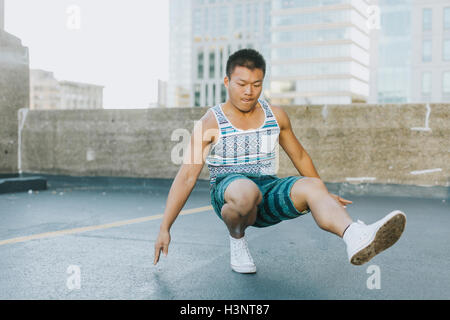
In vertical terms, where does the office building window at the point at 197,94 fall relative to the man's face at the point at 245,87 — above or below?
above

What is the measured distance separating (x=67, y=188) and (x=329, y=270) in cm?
580

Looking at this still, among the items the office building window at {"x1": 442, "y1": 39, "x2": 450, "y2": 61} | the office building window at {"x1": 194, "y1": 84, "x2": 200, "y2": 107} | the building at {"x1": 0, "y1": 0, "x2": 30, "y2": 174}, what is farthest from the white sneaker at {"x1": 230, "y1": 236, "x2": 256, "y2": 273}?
the office building window at {"x1": 194, "y1": 84, "x2": 200, "y2": 107}

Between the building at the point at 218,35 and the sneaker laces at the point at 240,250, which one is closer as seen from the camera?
the sneaker laces at the point at 240,250

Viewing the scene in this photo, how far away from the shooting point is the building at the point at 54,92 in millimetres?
156375

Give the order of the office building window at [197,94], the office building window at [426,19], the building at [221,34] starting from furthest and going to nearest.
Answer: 1. the building at [221,34]
2. the office building window at [197,94]
3. the office building window at [426,19]

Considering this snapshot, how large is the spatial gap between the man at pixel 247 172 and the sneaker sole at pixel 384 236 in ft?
0.53

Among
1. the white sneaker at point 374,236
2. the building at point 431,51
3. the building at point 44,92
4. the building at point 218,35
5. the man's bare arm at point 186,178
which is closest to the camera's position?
the white sneaker at point 374,236

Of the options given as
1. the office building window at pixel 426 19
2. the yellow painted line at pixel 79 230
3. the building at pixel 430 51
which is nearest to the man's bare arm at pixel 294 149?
the yellow painted line at pixel 79 230

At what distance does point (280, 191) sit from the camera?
8.73 ft

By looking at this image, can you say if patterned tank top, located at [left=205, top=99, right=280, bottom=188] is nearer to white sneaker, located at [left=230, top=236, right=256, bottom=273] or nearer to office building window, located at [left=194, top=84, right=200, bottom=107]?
white sneaker, located at [left=230, top=236, right=256, bottom=273]

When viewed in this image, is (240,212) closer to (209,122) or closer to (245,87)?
(209,122)

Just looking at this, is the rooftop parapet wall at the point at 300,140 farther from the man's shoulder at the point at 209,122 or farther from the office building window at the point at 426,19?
the office building window at the point at 426,19

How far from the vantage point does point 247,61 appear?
2.73m

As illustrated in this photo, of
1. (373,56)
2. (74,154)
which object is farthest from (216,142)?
(373,56)
